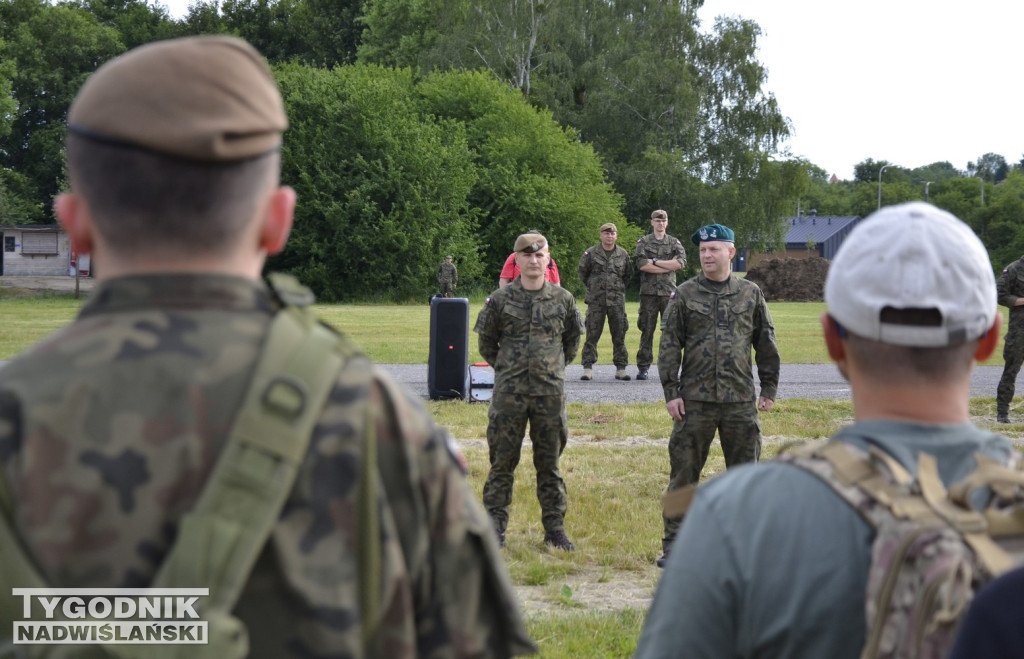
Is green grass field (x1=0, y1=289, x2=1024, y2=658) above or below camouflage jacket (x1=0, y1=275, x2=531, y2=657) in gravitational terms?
below

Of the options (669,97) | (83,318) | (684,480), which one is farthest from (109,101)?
(669,97)

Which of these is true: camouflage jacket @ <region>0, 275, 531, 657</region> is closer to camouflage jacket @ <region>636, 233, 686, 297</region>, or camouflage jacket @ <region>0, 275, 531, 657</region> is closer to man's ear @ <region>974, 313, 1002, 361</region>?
man's ear @ <region>974, 313, 1002, 361</region>

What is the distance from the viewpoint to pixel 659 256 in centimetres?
1620

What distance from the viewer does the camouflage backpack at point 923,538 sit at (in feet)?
5.33

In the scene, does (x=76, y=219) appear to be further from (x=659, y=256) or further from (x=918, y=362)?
(x=659, y=256)

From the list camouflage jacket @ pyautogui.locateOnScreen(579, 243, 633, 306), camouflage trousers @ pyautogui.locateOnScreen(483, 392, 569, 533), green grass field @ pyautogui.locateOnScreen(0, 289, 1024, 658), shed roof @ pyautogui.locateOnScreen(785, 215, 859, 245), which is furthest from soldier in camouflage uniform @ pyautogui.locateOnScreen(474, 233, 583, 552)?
shed roof @ pyautogui.locateOnScreen(785, 215, 859, 245)

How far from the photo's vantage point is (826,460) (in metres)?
1.83

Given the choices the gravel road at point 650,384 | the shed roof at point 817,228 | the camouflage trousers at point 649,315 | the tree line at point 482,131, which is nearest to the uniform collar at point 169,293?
the gravel road at point 650,384

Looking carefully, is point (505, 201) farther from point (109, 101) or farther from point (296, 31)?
point (109, 101)

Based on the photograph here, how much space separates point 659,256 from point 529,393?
8843 mm

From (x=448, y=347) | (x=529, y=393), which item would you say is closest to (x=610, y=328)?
(x=448, y=347)

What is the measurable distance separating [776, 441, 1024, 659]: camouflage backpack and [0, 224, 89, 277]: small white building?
201ft

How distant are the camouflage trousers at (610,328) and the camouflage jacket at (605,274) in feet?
0.40

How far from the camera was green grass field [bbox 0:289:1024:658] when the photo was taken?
6.07 m
